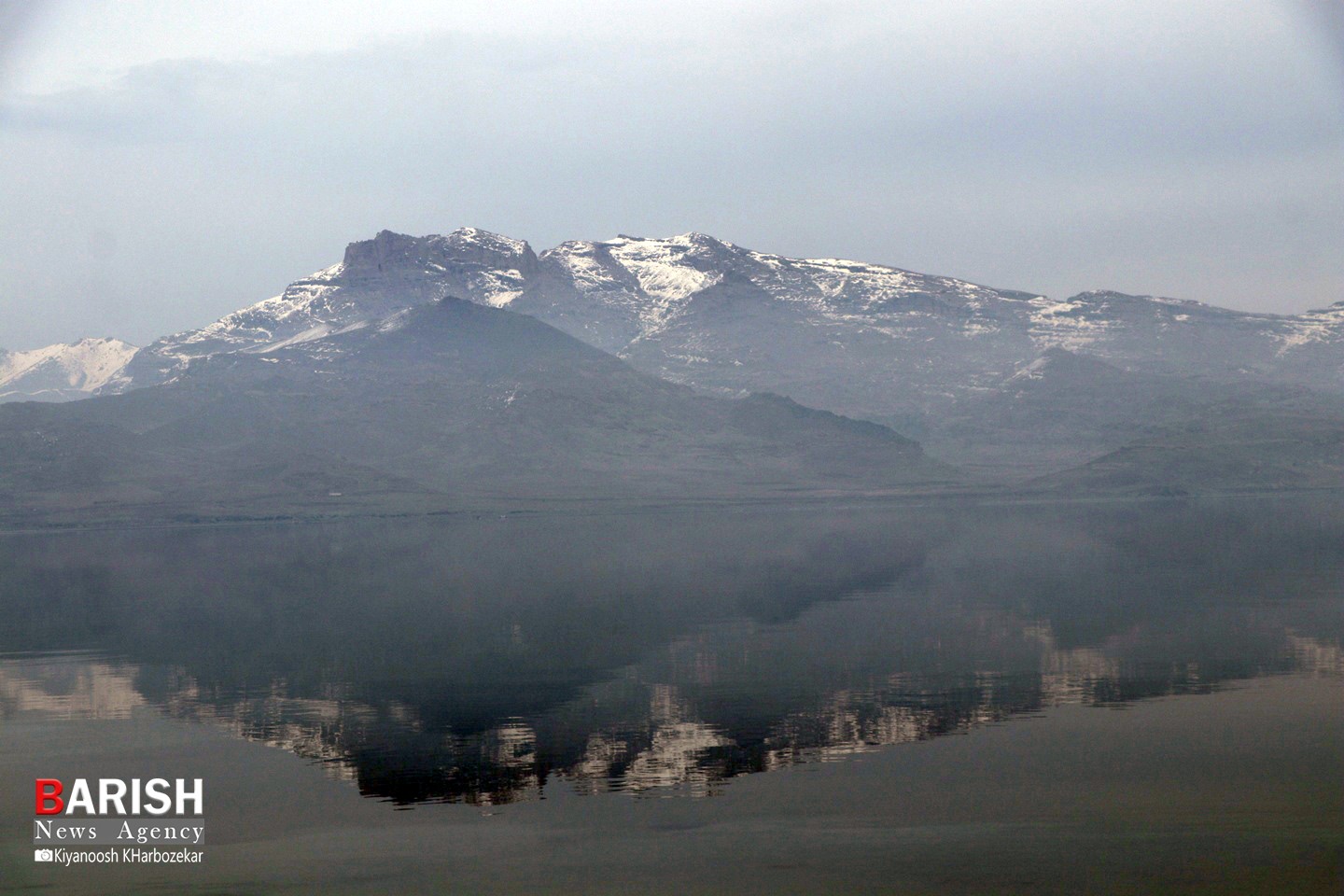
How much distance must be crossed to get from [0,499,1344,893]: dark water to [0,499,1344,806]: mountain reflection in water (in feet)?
1.33

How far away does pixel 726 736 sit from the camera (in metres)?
64.1

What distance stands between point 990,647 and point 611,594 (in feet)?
167

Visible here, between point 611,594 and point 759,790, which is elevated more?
point 611,594

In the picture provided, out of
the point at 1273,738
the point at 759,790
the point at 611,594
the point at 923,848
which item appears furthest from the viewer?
the point at 611,594

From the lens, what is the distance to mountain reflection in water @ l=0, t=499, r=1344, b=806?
208 feet

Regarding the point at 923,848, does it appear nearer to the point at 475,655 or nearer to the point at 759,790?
the point at 759,790

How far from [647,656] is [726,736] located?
89.0 ft

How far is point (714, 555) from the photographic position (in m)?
188

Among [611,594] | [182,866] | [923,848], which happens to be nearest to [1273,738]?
[923,848]

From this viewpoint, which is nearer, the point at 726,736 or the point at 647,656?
the point at 726,736

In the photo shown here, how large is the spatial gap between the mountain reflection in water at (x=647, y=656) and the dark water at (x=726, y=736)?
405mm

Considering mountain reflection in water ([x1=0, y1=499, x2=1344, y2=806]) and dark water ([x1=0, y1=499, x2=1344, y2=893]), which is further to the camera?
mountain reflection in water ([x1=0, y1=499, x2=1344, y2=806])

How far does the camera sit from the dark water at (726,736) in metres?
45.3

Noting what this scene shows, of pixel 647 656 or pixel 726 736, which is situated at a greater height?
pixel 647 656
